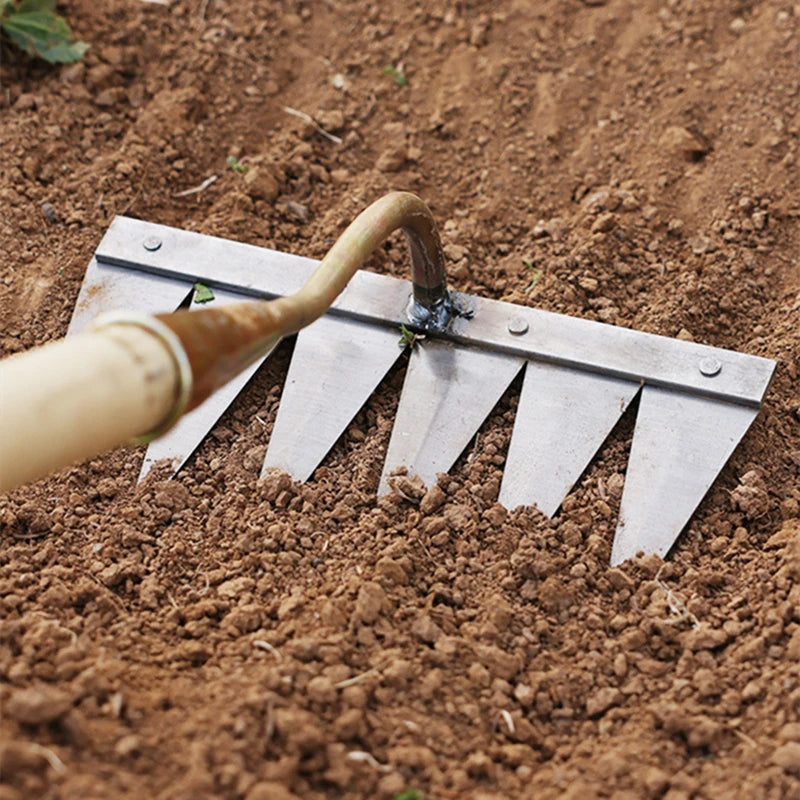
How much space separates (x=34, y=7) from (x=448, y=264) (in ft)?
4.42

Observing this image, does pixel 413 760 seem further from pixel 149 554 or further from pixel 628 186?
pixel 628 186

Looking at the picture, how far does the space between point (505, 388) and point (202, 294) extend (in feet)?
2.30

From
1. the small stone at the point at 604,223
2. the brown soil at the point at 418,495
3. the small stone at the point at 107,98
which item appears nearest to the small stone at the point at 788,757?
the brown soil at the point at 418,495

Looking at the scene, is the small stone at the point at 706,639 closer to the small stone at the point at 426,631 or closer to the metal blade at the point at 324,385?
the small stone at the point at 426,631

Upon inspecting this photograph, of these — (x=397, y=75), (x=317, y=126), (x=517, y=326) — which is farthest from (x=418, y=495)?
(x=397, y=75)

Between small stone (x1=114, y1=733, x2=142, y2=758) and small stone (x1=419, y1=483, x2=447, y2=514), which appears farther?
small stone (x1=419, y1=483, x2=447, y2=514)

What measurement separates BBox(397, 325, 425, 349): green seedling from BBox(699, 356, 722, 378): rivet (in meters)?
0.58

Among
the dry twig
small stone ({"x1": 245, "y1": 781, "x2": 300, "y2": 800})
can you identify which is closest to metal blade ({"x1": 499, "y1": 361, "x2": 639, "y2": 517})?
small stone ({"x1": 245, "y1": 781, "x2": 300, "y2": 800})

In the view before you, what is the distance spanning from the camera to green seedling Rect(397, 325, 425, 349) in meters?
2.34

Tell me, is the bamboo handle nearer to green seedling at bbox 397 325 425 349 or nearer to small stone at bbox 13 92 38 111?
green seedling at bbox 397 325 425 349

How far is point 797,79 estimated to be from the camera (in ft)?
9.30

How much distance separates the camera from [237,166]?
2.80 meters

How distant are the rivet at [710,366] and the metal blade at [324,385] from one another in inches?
24.7

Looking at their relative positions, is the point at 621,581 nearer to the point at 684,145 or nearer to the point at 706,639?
the point at 706,639
